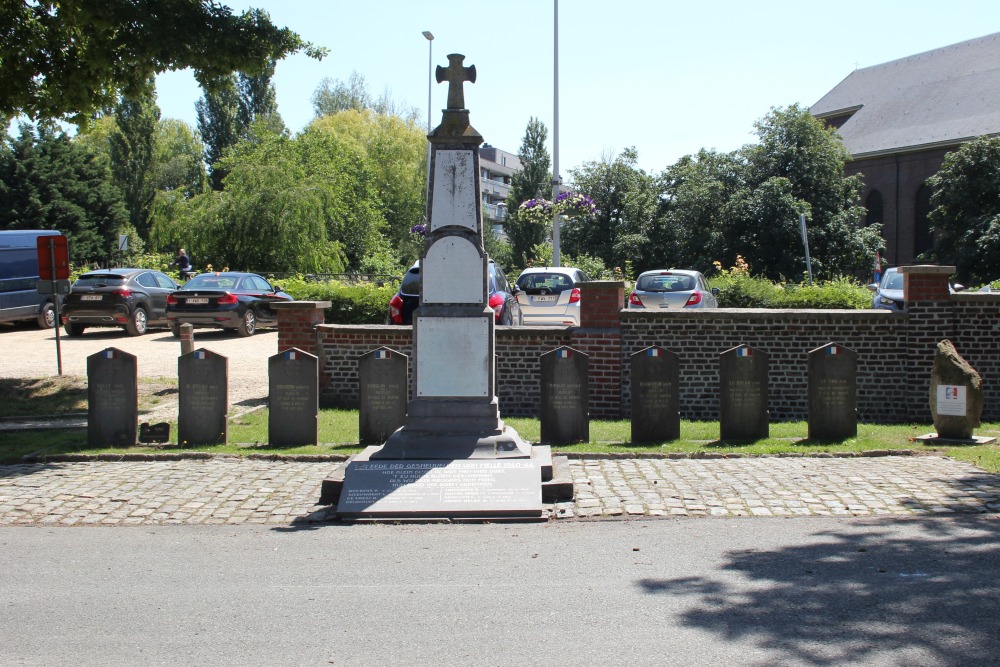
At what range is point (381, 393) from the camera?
34.2 ft

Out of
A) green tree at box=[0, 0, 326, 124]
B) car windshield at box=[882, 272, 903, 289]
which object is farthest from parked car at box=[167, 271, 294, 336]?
car windshield at box=[882, 272, 903, 289]

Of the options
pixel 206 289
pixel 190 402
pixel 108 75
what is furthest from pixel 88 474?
pixel 206 289

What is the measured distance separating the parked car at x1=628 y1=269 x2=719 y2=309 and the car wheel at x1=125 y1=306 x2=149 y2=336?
1122 cm

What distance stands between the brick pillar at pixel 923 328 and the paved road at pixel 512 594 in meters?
5.51

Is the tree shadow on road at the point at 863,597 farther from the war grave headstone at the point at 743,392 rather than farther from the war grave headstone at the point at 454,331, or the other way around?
the war grave headstone at the point at 743,392

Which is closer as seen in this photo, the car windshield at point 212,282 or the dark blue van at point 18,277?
the car windshield at point 212,282

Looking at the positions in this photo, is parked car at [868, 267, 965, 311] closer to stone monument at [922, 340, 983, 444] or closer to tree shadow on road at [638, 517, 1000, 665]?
stone monument at [922, 340, 983, 444]

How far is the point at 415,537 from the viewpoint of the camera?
274 inches

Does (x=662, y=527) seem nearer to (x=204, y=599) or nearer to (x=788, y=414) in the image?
(x=204, y=599)

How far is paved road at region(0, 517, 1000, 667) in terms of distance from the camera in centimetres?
459

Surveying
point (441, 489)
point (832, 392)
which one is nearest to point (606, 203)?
point (832, 392)

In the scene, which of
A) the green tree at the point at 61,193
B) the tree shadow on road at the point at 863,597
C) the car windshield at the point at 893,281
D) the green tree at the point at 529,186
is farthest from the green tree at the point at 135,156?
the tree shadow on road at the point at 863,597

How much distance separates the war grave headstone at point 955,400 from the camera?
395 inches

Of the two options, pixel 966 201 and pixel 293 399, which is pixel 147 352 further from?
pixel 966 201
